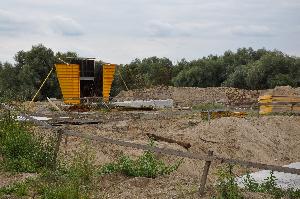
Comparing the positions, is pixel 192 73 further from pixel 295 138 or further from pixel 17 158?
pixel 17 158

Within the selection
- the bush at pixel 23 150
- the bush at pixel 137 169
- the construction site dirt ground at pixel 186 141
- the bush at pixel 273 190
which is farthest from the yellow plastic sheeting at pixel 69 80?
the bush at pixel 273 190

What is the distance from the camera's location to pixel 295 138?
21.4 m

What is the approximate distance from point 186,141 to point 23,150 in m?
7.42

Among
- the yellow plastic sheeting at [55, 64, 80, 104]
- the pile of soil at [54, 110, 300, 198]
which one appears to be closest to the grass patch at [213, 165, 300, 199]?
the pile of soil at [54, 110, 300, 198]

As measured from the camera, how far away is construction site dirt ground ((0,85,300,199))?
821cm

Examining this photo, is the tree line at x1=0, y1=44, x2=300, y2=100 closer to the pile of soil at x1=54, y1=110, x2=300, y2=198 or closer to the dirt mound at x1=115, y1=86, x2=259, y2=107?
the dirt mound at x1=115, y1=86, x2=259, y2=107

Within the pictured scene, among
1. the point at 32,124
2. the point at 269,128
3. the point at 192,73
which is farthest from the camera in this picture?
the point at 192,73

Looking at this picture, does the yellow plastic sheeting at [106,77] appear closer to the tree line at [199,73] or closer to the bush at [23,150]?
the tree line at [199,73]

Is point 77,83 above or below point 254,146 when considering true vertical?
above

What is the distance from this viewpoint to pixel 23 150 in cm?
1019

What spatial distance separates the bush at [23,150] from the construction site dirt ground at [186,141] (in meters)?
0.55

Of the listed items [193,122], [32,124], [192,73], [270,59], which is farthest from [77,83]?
[192,73]

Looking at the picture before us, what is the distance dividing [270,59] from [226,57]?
50.6 ft

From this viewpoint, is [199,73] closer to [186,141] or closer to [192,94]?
[192,94]
